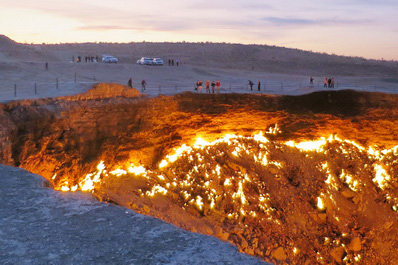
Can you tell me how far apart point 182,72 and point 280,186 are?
827 inches

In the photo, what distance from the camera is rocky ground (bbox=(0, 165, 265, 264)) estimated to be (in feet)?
14.0

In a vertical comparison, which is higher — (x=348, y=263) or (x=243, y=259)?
(x=243, y=259)

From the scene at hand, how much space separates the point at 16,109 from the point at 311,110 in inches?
527

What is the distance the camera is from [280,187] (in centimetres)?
1952

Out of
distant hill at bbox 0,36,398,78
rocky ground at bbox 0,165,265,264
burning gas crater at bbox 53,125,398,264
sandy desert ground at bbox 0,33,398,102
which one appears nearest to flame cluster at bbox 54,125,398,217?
burning gas crater at bbox 53,125,398,264

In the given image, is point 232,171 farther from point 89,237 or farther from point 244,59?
point 244,59

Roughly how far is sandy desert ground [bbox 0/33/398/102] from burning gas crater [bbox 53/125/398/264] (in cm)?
333

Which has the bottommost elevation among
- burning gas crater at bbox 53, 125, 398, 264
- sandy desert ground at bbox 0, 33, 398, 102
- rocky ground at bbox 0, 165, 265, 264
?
burning gas crater at bbox 53, 125, 398, 264

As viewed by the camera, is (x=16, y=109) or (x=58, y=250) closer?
(x=58, y=250)

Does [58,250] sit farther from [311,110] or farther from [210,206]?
[311,110]

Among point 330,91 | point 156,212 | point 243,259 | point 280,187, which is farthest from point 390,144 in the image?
point 243,259

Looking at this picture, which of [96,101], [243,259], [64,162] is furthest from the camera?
[96,101]

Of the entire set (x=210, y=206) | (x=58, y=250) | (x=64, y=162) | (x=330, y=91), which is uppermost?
(x=330, y=91)

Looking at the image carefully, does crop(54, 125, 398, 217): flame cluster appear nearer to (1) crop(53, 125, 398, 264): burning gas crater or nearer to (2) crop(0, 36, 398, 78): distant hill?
(1) crop(53, 125, 398, 264): burning gas crater
